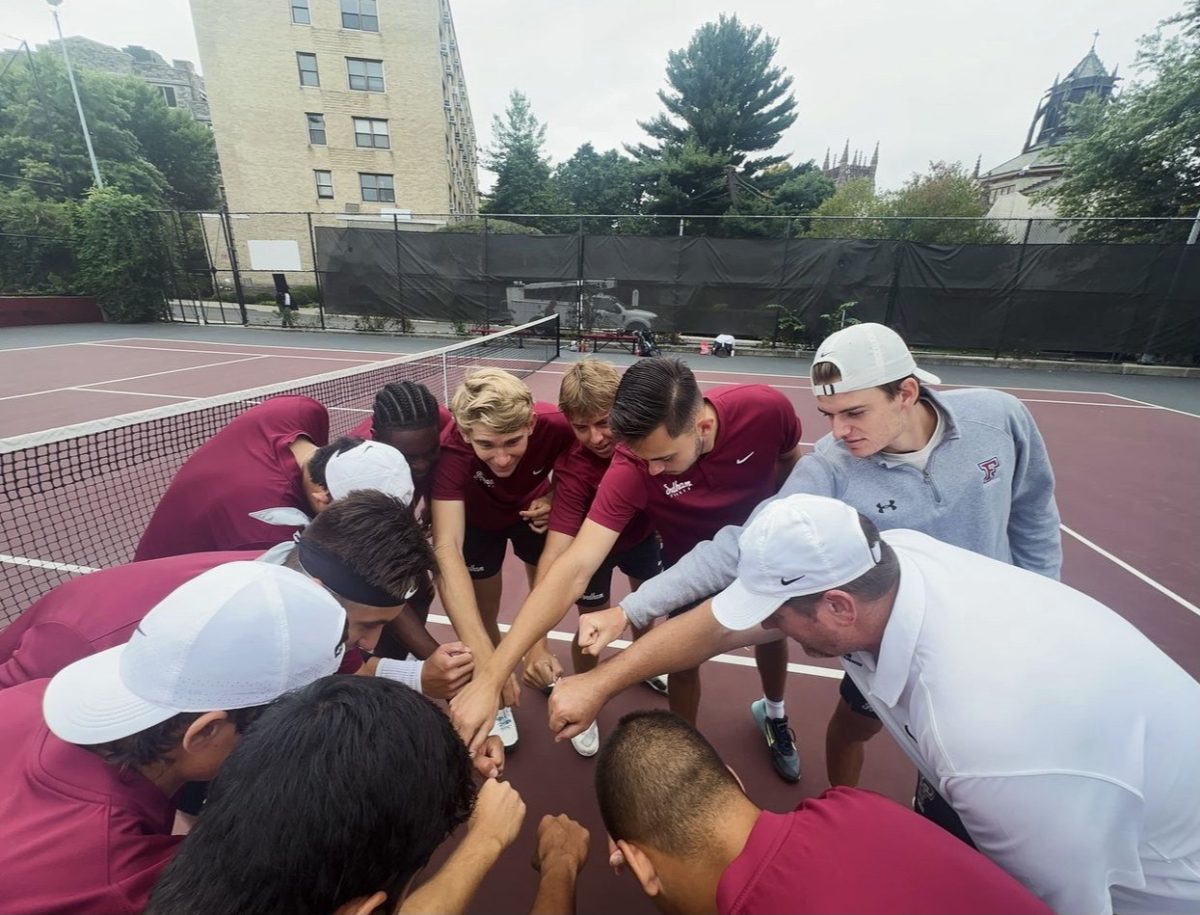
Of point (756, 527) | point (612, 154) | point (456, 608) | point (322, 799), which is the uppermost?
point (612, 154)

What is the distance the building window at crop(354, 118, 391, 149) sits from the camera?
94.5 feet

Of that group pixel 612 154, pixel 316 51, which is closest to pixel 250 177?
pixel 316 51

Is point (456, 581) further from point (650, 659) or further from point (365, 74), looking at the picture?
point (365, 74)

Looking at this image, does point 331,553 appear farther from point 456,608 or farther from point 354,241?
point 354,241

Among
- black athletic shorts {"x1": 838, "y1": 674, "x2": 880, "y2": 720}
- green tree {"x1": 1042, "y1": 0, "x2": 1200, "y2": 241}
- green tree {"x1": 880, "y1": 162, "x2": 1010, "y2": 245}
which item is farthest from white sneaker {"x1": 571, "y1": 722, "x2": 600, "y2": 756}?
green tree {"x1": 880, "y1": 162, "x2": 1010, "y2": 245}

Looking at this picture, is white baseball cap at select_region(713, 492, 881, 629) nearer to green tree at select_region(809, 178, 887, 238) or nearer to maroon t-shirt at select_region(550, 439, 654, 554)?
maroon t-shirt at select_region(550, 439, 654, 554)

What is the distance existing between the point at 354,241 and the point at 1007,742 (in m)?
20.1

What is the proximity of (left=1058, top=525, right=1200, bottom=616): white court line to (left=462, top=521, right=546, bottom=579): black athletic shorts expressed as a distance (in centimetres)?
512

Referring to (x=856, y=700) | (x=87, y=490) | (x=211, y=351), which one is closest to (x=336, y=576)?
(x=856, y=700)

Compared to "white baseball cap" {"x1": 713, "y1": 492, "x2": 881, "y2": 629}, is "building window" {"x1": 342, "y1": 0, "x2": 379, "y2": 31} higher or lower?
higher

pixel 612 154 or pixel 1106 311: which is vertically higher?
pixel 612 154

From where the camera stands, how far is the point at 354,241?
57.7 feet

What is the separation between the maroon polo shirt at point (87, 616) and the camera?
1.61 meters

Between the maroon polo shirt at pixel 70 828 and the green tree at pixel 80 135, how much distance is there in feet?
143
